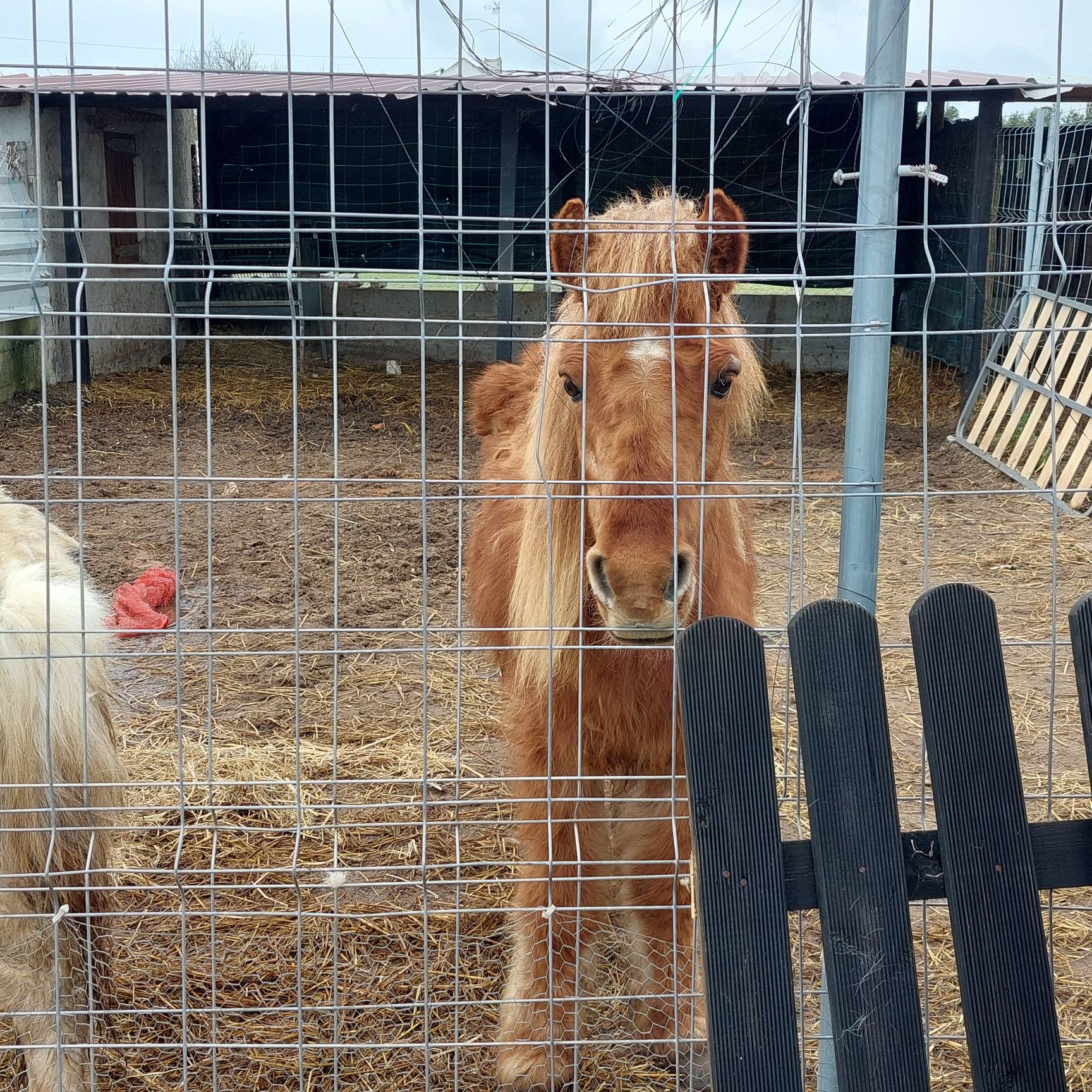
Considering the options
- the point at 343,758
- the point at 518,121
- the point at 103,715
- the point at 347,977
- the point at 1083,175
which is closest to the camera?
the point at 103,715

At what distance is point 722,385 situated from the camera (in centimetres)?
235

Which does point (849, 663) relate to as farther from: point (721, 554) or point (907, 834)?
point (721, 554)

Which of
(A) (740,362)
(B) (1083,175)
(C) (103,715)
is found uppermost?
(B) (1083,175)

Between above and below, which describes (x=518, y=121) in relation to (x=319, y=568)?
above

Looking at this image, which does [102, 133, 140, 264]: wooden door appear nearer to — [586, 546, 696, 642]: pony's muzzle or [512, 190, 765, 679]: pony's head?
[512, 190, 765, 679]: pony's head

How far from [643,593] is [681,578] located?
0.31 feet

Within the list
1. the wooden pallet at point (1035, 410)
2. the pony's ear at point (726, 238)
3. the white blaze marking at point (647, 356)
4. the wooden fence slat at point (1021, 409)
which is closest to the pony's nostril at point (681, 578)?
the white blaze marking at point (647, 356)

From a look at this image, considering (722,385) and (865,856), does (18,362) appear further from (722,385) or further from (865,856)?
(865,856)

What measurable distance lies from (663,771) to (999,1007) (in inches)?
50.9

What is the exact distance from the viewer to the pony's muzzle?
2.00 m

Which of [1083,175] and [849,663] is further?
[1083,175]

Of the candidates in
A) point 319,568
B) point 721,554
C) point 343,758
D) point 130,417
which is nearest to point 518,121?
point 130,417

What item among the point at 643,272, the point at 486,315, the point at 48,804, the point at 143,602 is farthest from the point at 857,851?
the point at 486,315

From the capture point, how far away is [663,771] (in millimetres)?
2793
